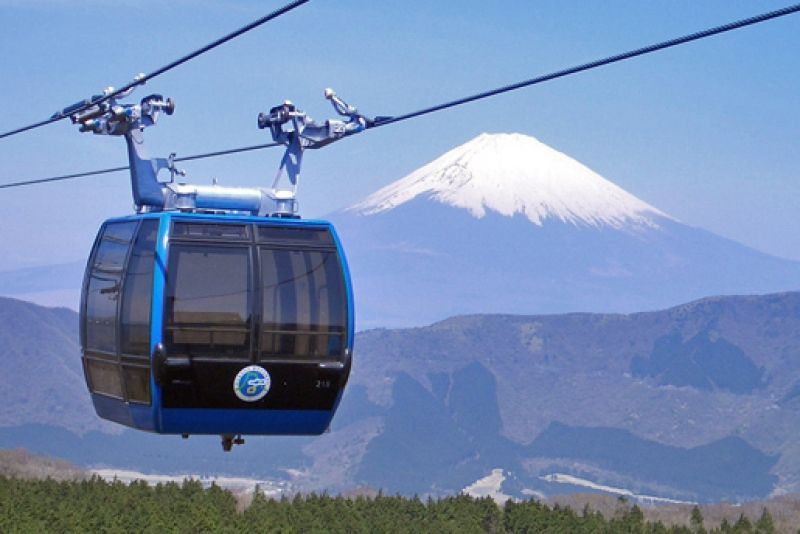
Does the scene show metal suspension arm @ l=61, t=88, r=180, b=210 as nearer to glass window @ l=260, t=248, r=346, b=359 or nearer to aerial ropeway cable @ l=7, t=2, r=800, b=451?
aerial ropeway cable @ l=7, t=2, r=800, b=451

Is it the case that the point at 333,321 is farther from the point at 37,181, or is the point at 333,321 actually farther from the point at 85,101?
the point at 37,181

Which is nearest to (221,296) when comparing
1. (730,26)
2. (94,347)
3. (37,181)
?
(94,347)

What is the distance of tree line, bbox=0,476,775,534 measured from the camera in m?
116

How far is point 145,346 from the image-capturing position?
19547mm

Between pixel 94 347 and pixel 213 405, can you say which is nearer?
pixel 213 405

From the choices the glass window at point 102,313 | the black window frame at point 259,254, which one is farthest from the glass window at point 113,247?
the black window frame at point 259,254

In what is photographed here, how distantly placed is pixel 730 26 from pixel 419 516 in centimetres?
12692

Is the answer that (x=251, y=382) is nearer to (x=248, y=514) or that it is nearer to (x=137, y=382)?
(x=137, y=382)

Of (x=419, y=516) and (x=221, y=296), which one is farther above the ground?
(x=221, y=296)

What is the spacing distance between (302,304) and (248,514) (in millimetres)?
104498

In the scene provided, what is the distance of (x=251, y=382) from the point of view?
776 inches

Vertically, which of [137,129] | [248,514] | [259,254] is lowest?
[248,514]

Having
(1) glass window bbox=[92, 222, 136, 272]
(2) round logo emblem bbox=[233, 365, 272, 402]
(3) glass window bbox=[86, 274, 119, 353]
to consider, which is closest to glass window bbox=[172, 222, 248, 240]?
(1) glass window bbox=[92, 222, 136, 272]

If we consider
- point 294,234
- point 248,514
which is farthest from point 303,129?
point 248,514
